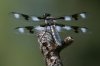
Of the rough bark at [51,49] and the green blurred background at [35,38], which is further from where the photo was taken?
the green blurred background at [35,38]

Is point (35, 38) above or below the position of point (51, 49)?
below

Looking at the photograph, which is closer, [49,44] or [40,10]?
[49,44]

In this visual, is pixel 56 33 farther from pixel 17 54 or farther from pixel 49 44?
pixel 17 54

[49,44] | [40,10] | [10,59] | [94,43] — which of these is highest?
[49,44]

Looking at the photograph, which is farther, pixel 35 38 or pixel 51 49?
pixel 35 38

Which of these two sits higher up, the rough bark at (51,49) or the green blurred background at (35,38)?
the rough bark at (51,49)

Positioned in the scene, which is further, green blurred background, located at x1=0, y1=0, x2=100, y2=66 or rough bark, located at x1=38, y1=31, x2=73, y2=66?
green blurred background, located at x1=0, y1=0, x2=100, y2=66

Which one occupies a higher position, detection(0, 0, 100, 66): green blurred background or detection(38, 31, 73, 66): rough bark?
detection(38, 31, 73, 66): rough bark

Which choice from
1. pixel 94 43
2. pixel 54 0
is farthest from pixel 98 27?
pixel 54 0
